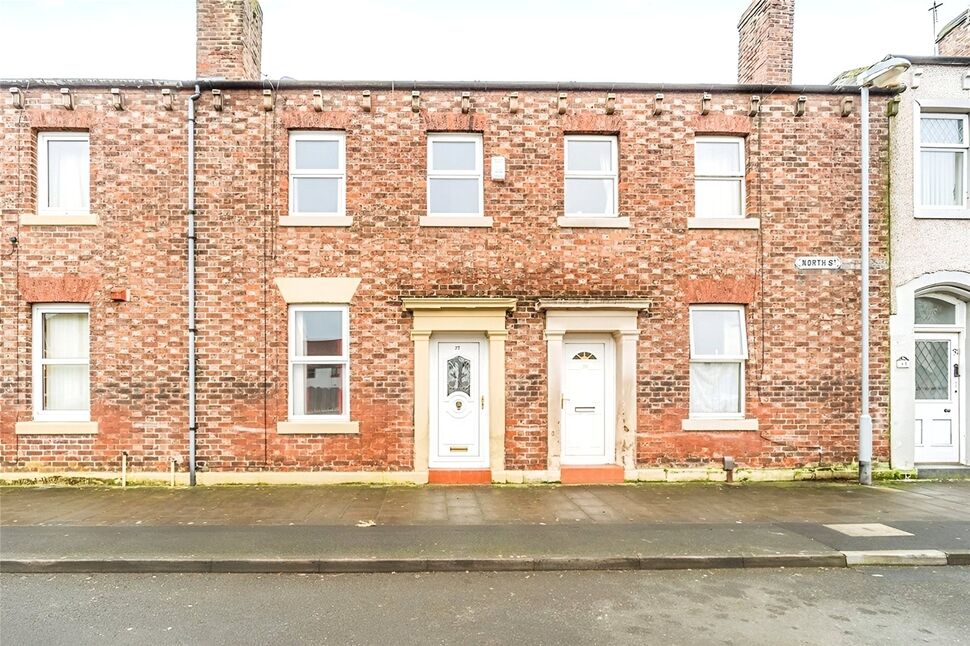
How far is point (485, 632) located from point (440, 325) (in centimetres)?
551

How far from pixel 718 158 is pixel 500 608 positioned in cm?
858

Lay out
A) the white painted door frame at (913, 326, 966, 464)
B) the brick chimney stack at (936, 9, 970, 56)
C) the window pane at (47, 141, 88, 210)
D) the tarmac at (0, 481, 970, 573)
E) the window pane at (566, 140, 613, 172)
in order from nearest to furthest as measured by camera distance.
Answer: the tarmac at (0, 481, 970, 573), the window pane at (47, 141, 88, 210), the window pane at (566, 140, 613, 172), the white painted door frame at (913, 326, 966, 464), the brick chimney stack at (936, 9, 970, 56)

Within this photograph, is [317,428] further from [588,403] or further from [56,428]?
[588,403]

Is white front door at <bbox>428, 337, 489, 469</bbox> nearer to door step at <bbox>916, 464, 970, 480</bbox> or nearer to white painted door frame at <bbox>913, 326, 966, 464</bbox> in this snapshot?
door step at <bbox>916, 464, 970, 480</bbox>

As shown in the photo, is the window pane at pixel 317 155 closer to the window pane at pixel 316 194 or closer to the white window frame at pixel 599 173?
the window pane at pixel 316 194

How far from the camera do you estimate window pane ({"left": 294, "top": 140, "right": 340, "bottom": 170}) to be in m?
9.70

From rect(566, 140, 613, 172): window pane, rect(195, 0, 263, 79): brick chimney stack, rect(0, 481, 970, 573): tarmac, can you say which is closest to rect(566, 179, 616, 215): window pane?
rect(566, 140, 613, 172): window pane

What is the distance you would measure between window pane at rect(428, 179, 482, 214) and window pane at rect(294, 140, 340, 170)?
1.76m

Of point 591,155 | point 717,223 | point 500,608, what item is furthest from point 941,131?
point 500,608

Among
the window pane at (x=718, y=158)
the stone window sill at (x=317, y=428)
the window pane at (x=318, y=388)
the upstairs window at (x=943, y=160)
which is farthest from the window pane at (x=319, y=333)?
the upstairs window at (x=943, y=160)

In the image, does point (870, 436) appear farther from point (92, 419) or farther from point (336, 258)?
point (92, 419)

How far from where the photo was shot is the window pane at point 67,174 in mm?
9688

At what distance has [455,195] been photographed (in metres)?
9.79

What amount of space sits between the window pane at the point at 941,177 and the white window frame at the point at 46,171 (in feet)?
49.5
